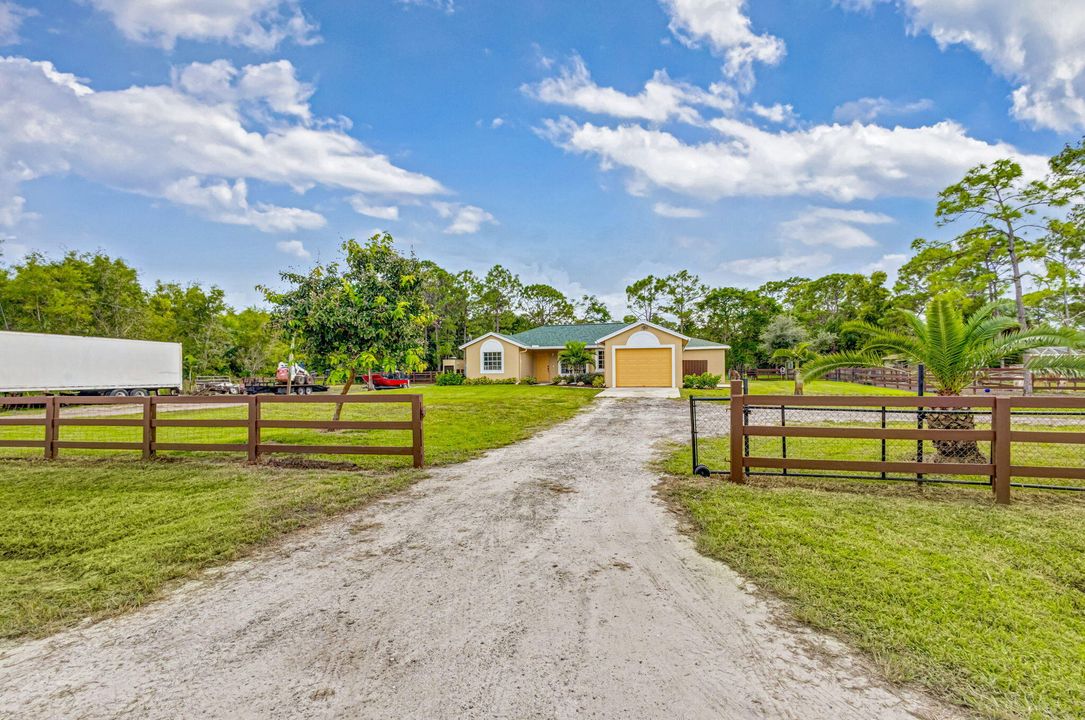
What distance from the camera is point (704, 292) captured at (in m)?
51.0

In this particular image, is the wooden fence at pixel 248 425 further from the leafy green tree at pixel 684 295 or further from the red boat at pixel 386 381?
→ the leafy green tree at pixel 684 295

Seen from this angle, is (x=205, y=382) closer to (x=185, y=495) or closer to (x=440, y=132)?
(x=440, y=132)

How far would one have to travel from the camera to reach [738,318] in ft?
152

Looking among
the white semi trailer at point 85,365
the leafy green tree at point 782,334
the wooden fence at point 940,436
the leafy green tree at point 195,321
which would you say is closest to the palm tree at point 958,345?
the wooden fence at point 940,436

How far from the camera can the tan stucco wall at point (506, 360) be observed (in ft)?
98.9

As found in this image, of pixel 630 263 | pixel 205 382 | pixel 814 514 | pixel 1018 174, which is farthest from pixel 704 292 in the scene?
pixel 814 514

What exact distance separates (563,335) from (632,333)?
9287 mm

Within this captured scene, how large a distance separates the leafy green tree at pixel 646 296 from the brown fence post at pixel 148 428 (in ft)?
161

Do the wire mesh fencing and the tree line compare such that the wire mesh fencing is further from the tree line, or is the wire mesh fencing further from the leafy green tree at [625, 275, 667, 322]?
the leafy green tree at [625, 275, 667, 322]

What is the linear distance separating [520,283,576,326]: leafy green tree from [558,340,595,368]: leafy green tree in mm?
24317

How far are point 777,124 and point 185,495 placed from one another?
2055 centimetres

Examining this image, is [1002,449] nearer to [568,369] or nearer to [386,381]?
[568,369]

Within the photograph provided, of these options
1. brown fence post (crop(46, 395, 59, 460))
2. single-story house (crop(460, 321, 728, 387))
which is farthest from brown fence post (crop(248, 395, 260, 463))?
single-story house (crop(460, 321, 728, 387))

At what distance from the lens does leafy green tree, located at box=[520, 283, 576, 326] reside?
52906 mm
